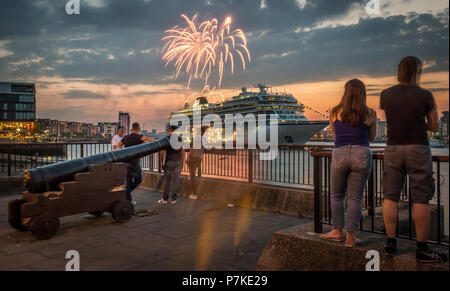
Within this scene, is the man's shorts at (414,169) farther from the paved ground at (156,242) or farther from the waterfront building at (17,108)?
the waterfront building at (17,108)

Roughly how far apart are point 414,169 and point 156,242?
145 inches

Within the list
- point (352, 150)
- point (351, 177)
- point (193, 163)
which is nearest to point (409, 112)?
point (352, 150)

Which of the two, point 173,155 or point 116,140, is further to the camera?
point 116,140

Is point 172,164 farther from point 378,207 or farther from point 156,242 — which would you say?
point 378,207

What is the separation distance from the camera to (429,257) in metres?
3.01

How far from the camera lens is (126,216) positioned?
6.61 meters

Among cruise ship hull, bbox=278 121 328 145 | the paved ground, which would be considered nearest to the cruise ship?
cruise ship hull, bbox=278 121 328 145

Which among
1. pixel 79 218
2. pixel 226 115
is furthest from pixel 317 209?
pixel 226 115

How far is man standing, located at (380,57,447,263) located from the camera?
3084 millimetres

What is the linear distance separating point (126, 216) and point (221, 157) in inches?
159

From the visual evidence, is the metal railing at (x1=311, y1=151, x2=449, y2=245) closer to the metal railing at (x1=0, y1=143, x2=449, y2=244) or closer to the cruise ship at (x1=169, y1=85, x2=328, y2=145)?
the metal railing at (x1=0, y1=143, x2=449, y2=244)

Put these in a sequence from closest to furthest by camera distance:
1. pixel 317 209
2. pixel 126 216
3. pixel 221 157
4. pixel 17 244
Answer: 1. pixel 317 209
2. pixel 17 244
3. pixel 126 216
4. pixel 221 157
